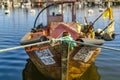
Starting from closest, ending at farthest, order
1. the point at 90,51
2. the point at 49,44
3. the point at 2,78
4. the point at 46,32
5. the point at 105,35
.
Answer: the point at 49,44, the point at 90,51, the point at 2,78, the point at 46,32, the point at 105,35

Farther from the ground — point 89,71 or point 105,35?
point 105,35

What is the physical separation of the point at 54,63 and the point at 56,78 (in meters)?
0.91

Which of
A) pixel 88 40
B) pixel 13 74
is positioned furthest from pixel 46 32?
pixel 88 40

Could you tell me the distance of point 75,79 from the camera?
→ 49.0 feet

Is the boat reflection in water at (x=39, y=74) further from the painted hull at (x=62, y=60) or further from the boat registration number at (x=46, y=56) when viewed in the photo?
the boat registration number at (x=46, y=56)

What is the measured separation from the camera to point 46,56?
44.9 ft

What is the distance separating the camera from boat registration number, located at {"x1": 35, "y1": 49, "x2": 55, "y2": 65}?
13467 mm

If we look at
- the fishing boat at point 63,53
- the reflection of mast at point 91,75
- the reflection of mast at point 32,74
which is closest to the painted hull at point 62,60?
the fishing boat at point 63,53

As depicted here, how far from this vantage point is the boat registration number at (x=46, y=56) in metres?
13.5

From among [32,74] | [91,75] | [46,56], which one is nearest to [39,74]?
[32,74]

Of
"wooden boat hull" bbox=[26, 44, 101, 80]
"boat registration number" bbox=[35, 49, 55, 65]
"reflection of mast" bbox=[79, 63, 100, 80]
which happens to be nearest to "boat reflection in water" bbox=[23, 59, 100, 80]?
"reflection of mast" bbox=[79, 63, 100, 80]

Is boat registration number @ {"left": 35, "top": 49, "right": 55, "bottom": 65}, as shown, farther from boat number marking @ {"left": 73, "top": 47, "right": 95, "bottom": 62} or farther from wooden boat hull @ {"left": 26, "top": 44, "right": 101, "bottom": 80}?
boat number marking @ {"left": 73, "top": 47, "right": 95, "bottom": 62}

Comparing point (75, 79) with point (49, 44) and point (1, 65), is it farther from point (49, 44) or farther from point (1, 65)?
point (1, 65)

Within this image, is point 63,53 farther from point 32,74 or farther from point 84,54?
point 32,74
